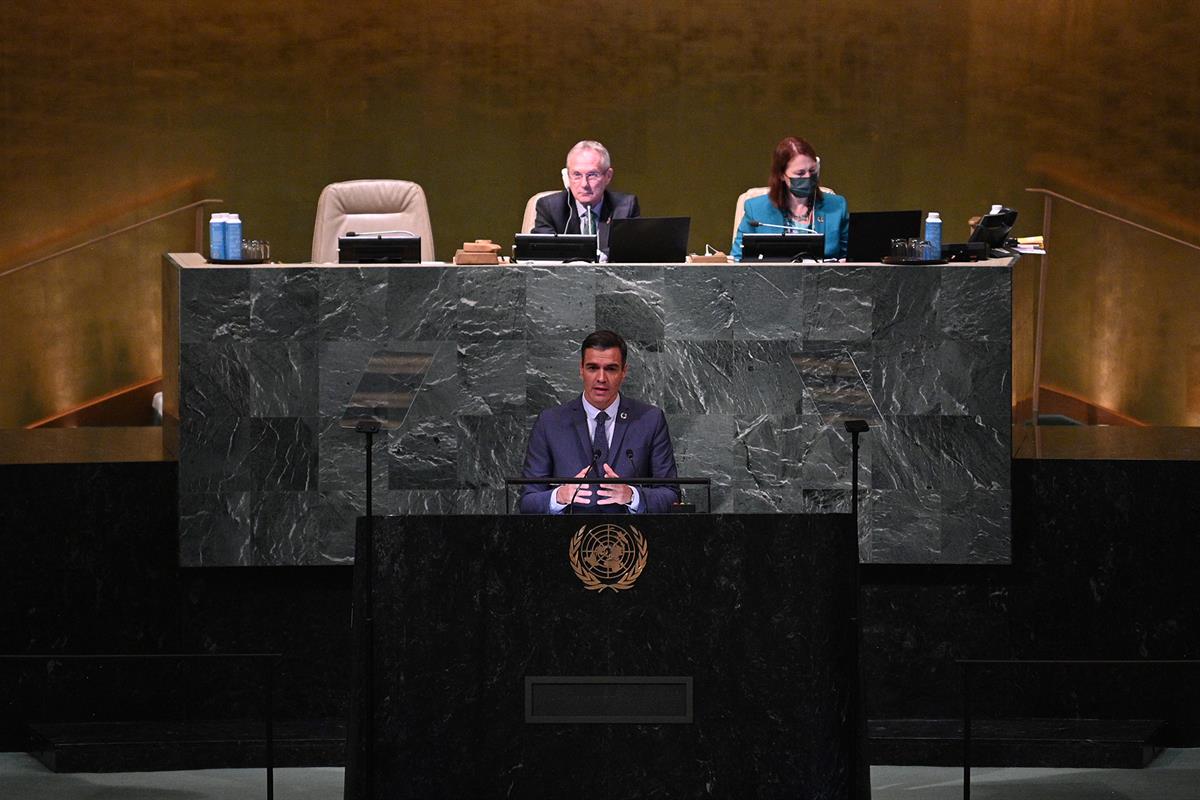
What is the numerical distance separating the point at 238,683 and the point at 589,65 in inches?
175

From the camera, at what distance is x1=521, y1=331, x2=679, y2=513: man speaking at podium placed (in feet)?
14.6

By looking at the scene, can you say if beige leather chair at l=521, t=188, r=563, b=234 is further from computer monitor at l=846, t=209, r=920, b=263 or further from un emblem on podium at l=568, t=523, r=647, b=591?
un emblem on podium at l=568, t=523, r=647, b=591

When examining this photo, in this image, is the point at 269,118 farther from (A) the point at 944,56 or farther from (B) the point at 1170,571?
(B) the point at 1170,571

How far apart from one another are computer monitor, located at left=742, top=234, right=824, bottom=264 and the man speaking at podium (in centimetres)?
89

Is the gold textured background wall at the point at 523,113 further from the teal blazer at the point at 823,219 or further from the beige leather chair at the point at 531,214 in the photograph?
the teal blazer at the point at 823,219

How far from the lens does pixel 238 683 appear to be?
201 inches

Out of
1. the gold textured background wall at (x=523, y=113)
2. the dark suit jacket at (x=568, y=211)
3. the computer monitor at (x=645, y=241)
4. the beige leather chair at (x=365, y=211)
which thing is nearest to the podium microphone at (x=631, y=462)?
the computer monitor at (x=645, y=241)

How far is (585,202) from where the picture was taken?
5.95m

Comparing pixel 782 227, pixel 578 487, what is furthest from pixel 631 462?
pixel 782 227

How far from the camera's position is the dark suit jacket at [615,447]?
4.43 metres

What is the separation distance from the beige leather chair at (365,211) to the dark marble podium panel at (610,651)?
3.48 meters

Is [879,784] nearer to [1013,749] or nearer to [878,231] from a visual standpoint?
[1013,749]

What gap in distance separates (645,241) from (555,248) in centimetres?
29

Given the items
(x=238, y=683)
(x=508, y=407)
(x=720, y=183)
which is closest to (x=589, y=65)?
(x=720, y=183)
